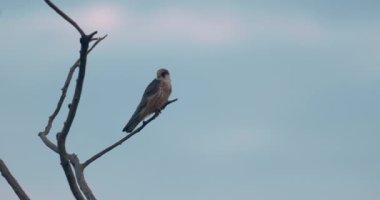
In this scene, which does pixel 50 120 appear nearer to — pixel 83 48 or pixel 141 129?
pixel 141 129

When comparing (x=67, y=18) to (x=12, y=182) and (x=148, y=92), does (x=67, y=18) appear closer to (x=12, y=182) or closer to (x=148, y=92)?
(x=12, y=182)

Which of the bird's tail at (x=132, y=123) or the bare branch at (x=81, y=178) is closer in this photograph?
the bare branch at (x=81, y=178)

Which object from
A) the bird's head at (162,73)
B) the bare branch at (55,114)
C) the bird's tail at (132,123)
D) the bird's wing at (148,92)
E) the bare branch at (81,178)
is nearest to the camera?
the bare branch at (81,178)

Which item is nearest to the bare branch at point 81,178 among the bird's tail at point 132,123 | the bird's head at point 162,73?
the bird's tail at point 132,123

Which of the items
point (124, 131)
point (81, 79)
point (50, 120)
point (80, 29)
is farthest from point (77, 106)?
point (124, 131)

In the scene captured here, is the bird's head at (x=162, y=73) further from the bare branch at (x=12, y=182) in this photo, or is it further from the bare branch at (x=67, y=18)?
the bare branch at (x=67, y=18)

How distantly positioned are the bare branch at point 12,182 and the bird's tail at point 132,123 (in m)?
5.76

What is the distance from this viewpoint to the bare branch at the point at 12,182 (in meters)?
3.97

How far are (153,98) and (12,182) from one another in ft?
22.0

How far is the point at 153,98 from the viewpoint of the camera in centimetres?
1074

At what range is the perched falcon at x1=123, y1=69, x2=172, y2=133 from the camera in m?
10.5

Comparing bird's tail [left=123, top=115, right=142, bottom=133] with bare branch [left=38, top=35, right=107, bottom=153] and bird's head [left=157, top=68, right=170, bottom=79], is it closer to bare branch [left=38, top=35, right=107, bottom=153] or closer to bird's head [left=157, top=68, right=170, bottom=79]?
bird's head [left=157, top=68, right=170, bottom=79]

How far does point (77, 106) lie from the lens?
3.90 m

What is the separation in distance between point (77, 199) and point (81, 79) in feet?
2.46
